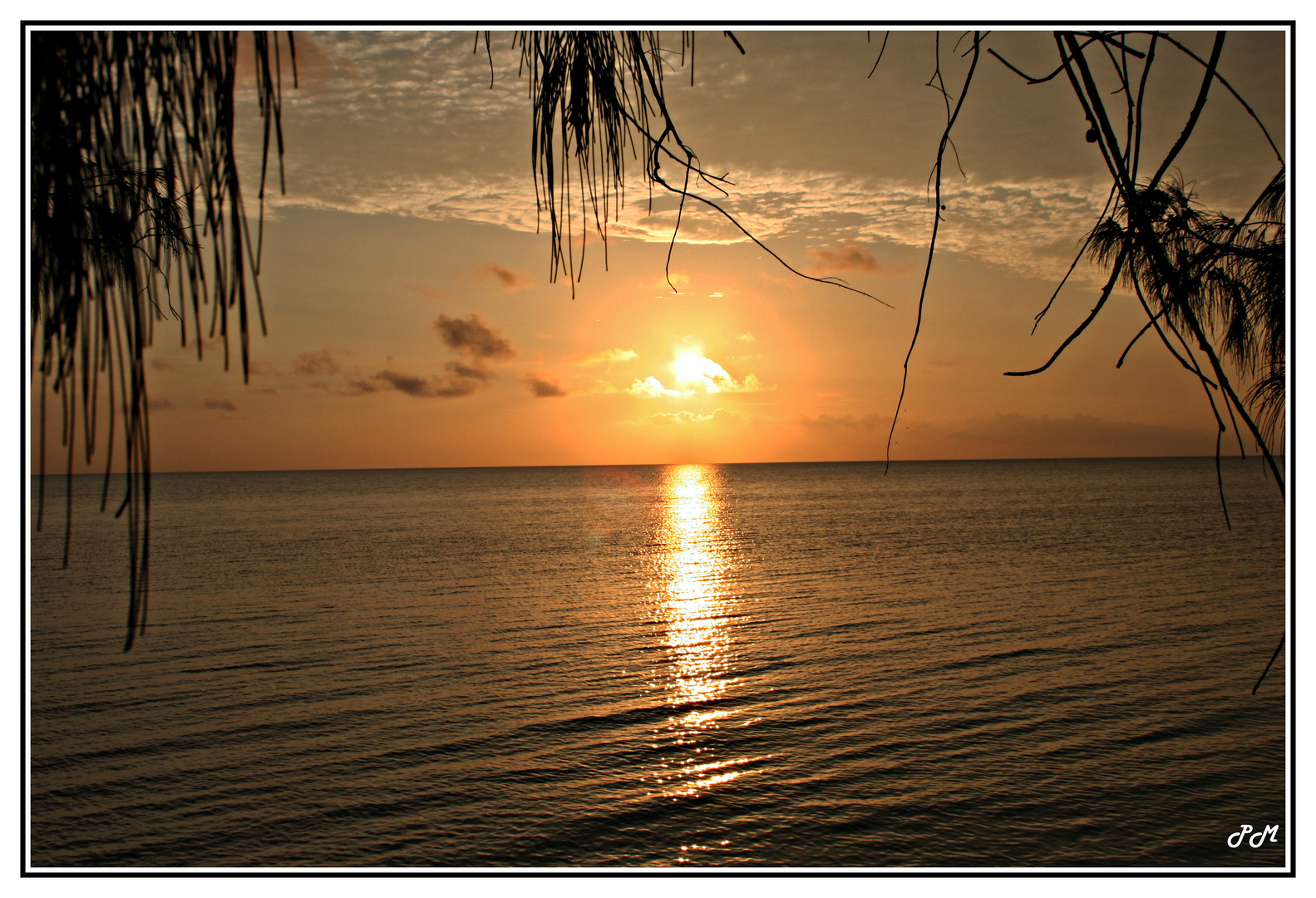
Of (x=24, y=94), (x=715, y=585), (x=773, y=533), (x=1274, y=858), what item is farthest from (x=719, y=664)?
(x=773, y=533)

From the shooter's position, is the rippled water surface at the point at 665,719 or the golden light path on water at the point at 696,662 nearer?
the rippled water surface at the point at 665,719

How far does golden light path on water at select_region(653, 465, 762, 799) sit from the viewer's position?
10.2 metres

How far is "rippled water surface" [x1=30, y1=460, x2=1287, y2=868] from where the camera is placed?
8477 millimetres

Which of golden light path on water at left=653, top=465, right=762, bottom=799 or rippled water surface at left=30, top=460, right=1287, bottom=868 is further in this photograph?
golden light path on water at left=653, top=465, right=762, bottom=799

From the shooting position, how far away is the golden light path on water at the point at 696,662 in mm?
10195

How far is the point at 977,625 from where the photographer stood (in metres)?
18.7

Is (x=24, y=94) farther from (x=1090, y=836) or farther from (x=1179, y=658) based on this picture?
(x=1179, y=658)

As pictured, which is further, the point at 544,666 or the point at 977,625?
the point at 977,625

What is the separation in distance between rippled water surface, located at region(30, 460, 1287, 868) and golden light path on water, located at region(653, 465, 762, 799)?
0.28 feet

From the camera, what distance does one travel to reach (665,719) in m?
12.1

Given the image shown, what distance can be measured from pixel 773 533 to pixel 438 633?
3098 centimetres

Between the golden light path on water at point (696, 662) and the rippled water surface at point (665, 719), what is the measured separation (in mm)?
85

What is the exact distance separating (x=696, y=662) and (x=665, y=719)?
3662mm

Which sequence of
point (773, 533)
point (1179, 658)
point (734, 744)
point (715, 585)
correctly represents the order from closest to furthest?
point (734, 744) < point (1179, 658) < point (715, 585) < point (773, 533)
